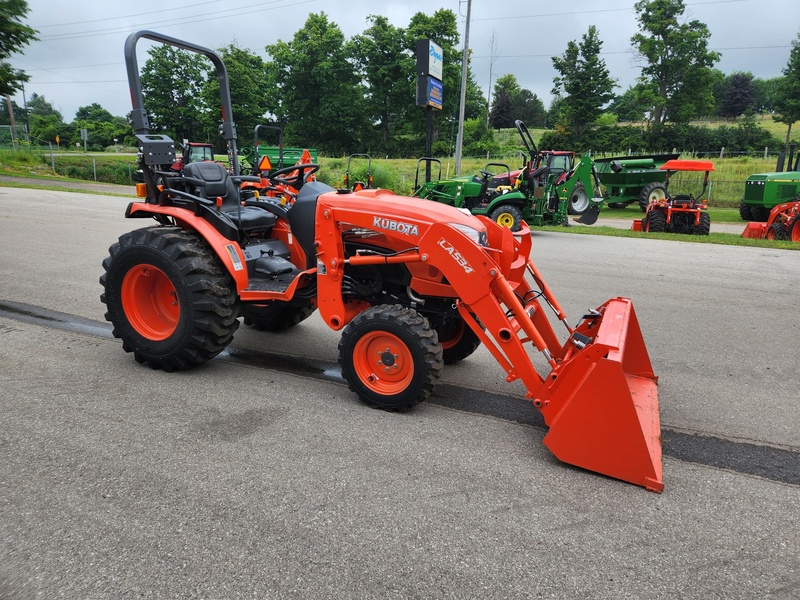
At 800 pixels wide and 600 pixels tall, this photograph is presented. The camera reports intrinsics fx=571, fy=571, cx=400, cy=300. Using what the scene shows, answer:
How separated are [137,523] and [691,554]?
2.37 meters

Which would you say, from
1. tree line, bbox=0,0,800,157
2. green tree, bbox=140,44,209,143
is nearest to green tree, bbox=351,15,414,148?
tree line, bbox=0,0,800,157

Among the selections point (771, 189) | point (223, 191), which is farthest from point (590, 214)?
point (223, 191)

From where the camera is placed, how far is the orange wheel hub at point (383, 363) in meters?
3.56

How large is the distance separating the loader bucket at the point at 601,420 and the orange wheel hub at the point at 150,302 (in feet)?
9.40

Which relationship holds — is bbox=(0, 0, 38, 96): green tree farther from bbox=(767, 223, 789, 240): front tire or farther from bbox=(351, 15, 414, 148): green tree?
bbox=(351, 15, 414, 148): green tree

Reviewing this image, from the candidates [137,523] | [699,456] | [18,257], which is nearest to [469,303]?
[699,456]

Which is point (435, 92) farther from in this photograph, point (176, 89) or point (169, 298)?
point (176, 89)

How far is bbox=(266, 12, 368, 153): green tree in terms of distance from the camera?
174 ft

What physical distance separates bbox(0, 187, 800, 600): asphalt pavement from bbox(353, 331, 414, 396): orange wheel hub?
8.1 inches

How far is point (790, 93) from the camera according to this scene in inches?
1538

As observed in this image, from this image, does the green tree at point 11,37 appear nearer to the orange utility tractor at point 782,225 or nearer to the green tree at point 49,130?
the orange utility tractor at point 782,225

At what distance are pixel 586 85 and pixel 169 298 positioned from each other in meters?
46.8

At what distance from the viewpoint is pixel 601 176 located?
23625mm

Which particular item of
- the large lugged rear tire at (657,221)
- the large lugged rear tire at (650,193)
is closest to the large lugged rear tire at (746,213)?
the large lugged rear tire at (650,193)
